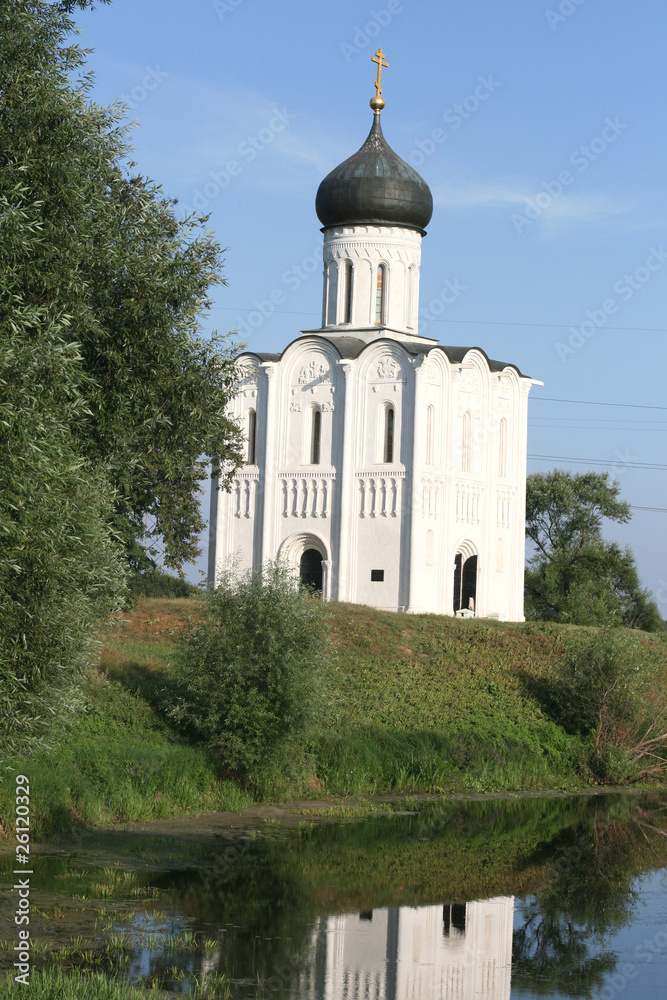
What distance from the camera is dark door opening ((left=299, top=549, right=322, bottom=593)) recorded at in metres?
32.9

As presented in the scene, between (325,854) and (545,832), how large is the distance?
161 inches

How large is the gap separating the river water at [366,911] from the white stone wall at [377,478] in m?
14.4

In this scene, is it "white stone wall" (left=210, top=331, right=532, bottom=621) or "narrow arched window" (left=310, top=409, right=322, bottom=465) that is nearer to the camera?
"white stone wall" (left=210, top=331, right=532, bottom=621)

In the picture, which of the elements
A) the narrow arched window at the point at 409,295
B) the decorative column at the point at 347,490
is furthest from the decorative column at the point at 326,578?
the narrow arched window at the point at 409,295

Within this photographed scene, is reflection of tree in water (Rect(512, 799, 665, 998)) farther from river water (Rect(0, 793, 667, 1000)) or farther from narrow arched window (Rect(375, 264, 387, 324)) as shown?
Answer: narrow arched window (Rect(375, 264, 387, 324))

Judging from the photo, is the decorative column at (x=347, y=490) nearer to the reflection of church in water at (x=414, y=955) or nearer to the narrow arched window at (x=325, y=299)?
the narrow arched window at (x=325, y=299)

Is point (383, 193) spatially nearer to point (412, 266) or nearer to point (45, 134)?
point (412, 266)

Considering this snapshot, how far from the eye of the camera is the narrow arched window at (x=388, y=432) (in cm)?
3200

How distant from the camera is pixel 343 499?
32.1 m

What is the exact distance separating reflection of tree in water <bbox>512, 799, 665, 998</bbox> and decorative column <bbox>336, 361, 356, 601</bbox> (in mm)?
13016

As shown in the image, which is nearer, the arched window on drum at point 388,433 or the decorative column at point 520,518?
the arched window on drum at point 388,433

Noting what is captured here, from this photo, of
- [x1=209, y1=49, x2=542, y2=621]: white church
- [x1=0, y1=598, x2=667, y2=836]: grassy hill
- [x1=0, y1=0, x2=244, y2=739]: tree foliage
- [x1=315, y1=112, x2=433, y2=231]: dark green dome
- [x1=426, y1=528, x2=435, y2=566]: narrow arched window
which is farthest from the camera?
[x1=315, y1=112, x2=433, y2=231]: dark green dome

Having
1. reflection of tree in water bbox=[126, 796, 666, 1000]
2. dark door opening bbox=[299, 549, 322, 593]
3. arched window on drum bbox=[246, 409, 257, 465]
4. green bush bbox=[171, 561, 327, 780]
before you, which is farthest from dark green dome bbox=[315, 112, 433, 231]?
reflection of tree in water bbox=[126, 796, 666, 1000]

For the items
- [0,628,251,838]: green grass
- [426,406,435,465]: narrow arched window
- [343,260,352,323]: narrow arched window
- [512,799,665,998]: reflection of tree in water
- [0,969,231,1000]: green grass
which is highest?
[343,260,352,323]: narrow arched window
